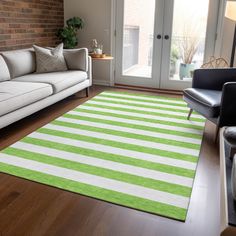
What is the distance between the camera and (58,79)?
11.4ft

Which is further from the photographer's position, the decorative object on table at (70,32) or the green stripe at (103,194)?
the decorative object on table at (70,32)

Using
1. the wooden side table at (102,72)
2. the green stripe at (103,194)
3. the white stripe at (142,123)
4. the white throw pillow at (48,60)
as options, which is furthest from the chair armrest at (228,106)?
the wooden side table at (102,72)

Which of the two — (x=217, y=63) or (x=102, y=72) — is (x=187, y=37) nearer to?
(x=217, y=63)

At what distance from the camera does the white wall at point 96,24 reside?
470 cm

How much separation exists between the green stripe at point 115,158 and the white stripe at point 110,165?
48 millimetres

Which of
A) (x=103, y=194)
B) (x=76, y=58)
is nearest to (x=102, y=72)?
(x=76, y=58)

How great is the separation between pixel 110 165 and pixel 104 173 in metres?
0.13

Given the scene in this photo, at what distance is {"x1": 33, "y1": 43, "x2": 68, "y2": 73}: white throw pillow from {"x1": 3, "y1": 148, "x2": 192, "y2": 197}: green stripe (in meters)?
1.67

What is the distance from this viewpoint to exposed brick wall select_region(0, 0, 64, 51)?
3764 millimetres

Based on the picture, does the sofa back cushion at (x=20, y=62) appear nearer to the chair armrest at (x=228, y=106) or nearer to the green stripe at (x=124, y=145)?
the green stripe at (x=124, y=145)

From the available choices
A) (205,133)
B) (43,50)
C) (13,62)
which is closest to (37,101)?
(13,62)

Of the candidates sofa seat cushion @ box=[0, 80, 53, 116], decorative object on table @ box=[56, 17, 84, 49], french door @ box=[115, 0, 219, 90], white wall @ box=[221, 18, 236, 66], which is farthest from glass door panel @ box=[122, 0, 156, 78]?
sofa seat cushion @ box=[0, 80, 53, 116]

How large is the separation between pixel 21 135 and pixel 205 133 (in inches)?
76.8

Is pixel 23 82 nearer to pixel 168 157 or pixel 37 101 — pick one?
pixel 37 101
